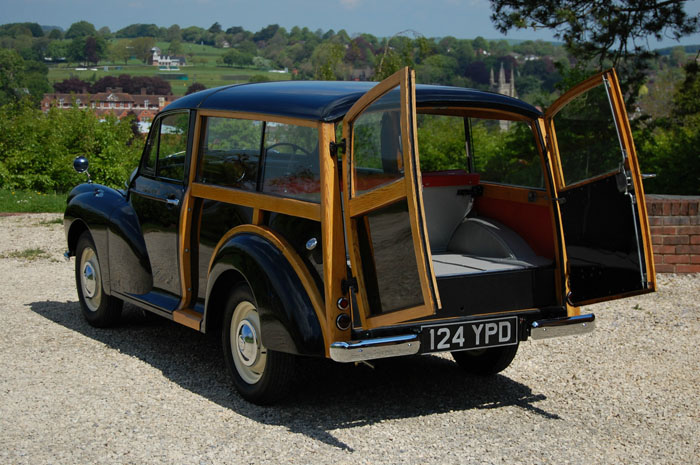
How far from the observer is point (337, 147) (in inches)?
181

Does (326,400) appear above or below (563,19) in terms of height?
below

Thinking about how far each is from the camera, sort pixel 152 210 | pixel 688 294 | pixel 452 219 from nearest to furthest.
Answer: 1. pixel 452 219
2. pixel 152 210
3. pixel 688 294

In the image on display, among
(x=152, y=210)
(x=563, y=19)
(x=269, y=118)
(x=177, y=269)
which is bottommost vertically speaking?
(x=177, y=269)

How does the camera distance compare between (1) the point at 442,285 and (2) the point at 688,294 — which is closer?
(1) the point at 442,285

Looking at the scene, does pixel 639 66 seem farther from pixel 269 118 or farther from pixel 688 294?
pixel 269 118

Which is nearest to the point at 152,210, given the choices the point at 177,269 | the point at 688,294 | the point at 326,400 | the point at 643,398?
the point at 177,269

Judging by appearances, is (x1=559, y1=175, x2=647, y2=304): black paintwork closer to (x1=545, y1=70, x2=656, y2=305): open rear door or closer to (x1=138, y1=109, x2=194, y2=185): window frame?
(x1=545, y1=70, x2=656, y2=305): open rear door

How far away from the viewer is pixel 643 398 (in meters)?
5.44

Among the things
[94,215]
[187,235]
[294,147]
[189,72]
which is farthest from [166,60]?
[294,147]

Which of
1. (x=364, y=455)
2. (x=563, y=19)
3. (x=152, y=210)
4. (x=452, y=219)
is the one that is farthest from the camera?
(x=563, y=19)

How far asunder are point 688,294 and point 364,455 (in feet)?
17.9

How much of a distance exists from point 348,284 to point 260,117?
1376mm

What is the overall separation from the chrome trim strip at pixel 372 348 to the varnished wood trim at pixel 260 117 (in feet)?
4.12

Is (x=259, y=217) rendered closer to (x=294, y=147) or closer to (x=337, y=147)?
(x=294, y=147)
